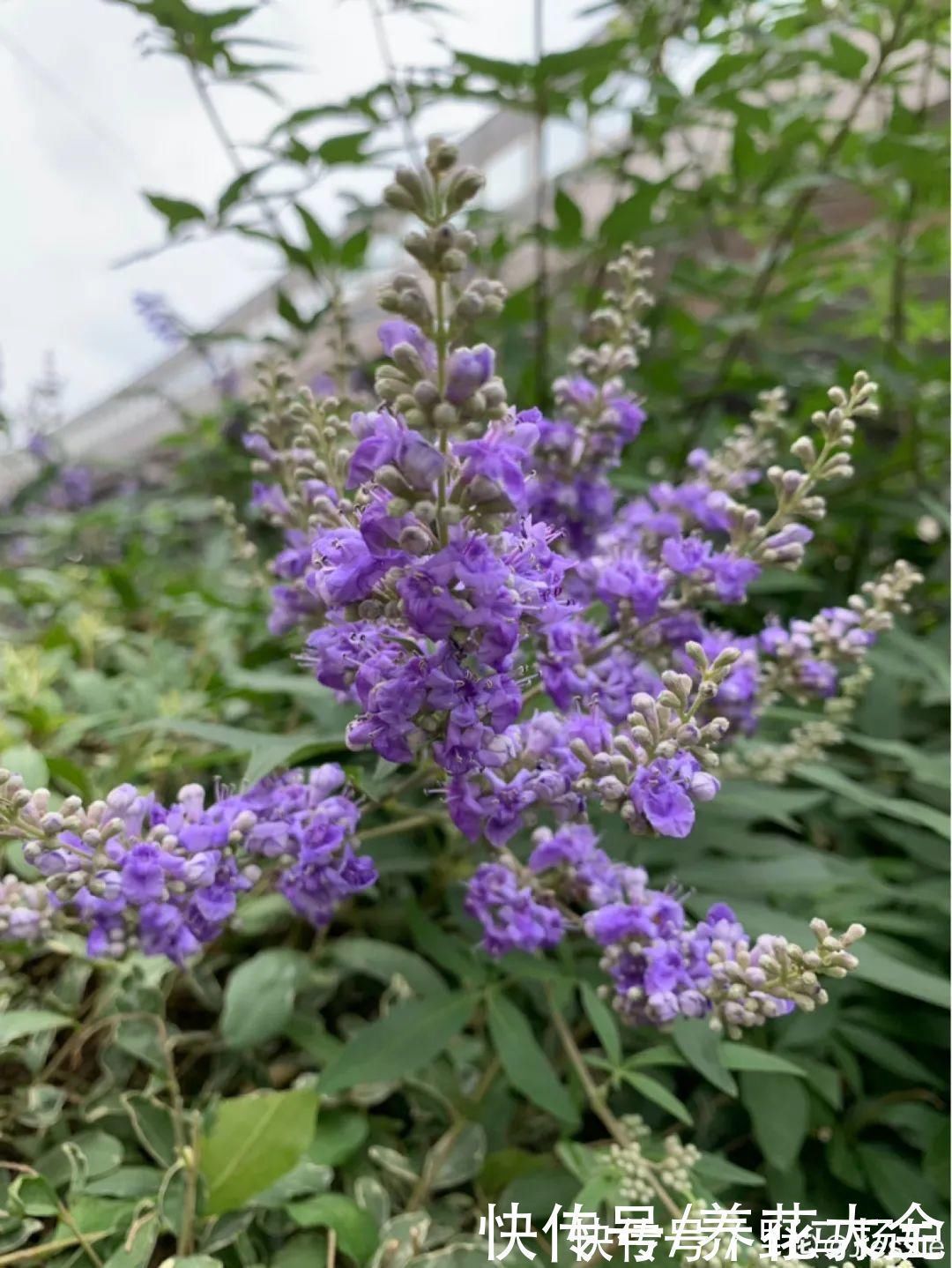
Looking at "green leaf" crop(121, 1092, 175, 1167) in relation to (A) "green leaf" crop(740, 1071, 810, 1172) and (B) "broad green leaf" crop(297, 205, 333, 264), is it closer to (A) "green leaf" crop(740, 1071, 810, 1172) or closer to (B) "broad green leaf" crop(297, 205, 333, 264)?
(A) "green leaf" crop(740, 1071, 810, 1172)

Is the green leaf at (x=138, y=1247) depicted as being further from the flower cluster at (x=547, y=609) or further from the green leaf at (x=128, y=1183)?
the flower cluster at (x=547, y=609)

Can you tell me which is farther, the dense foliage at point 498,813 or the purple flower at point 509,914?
the purple flower at point 509,914

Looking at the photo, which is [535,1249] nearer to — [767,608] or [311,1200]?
[311,1200]

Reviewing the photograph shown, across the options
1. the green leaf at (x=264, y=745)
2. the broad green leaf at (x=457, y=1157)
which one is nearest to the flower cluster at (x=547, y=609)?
the green leaf at (x=264, y=745)

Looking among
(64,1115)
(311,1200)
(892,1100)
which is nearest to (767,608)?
(892,1100)

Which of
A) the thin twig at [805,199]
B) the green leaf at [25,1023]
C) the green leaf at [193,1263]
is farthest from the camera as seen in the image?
the thin twig at [805,199]

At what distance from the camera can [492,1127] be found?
1.13m

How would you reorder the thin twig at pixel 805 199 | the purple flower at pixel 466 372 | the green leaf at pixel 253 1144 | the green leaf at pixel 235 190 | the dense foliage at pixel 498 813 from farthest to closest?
1. the thin twig at pixel 805 199
2. the green leaf at pixel 235 190
3. the green leaf at pixel 253 1144
4. the dense foliage at pixel 498 813
5. the purple flower at pixel 466 372

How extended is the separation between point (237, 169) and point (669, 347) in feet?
3.16

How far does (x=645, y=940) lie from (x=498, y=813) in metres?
0.21

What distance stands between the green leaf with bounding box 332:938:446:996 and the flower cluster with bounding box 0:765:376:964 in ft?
0.67

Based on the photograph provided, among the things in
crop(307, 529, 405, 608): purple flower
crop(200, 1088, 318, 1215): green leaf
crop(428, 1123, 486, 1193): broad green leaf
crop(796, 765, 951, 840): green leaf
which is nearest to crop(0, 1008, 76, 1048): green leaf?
crop(200, 1088, 318, 1215): green leaf

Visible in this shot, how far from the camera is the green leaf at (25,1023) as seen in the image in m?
1.02

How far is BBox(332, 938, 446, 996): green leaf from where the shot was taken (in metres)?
1.10
